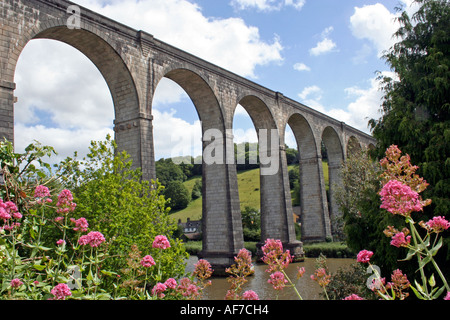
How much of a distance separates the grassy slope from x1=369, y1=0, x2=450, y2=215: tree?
4475 centimetres

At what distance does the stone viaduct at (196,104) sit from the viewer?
37.2 ft

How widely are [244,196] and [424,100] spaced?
168 ft

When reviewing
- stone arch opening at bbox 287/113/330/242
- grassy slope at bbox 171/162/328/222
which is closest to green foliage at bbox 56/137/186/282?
stone arch opening at bbox 287/113/330/242

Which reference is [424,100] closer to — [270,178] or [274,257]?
[274,257]

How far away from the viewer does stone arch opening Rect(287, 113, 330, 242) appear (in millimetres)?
26078

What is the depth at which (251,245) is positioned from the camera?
24.7 metres

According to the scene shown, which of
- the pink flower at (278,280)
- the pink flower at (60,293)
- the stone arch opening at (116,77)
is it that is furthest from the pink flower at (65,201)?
the stone arch opening at (116,77)

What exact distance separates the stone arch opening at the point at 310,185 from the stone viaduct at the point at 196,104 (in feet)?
0.23

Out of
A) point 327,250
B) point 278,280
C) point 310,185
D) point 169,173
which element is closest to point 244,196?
point 169,173

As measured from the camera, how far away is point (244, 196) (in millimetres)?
60500

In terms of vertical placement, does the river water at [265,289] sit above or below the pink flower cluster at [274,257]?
below

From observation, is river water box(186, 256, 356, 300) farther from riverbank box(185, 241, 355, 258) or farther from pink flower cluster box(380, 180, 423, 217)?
pink flower cluster box(380, 180, 423, 217)

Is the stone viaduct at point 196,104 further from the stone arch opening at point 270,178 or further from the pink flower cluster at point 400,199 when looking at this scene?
the pink flower cluster at point 400,199
